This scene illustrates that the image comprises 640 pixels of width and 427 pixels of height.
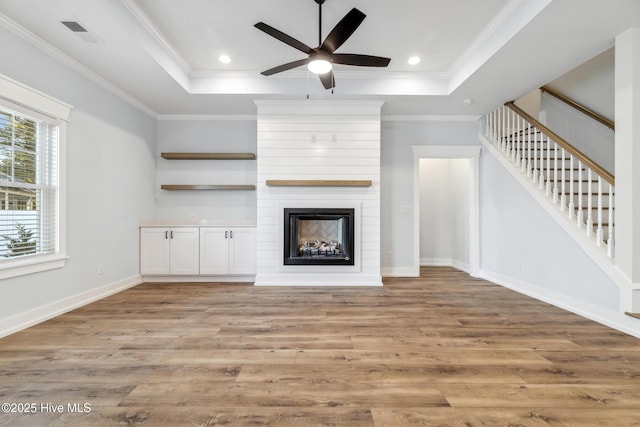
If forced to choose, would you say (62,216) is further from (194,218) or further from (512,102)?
(512,102)

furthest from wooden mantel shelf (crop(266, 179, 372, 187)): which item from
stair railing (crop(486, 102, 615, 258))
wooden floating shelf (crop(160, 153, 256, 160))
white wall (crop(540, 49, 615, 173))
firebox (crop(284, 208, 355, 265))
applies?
white wall (crop(540, 49, 615, 173))

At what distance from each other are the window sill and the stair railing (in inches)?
210

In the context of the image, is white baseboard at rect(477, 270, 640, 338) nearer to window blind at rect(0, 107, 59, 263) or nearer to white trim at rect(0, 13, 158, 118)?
window blind at rect(0, 107, 59, 263)

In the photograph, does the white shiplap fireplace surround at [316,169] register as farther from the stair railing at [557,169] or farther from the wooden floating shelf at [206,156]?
the stair railing at [557,169]

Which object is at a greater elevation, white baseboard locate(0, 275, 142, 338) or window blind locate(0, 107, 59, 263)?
window blind locate(0, 107, 59, 263)

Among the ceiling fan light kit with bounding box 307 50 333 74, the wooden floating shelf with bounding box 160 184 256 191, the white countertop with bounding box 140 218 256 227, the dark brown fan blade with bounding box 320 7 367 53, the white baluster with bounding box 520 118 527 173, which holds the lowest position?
the white countertop with bounding box 140 218 256 227

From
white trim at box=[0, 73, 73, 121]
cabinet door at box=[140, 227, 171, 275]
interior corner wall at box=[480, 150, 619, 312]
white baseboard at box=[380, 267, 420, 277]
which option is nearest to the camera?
white trim at box=[0, 73, 73, 121]

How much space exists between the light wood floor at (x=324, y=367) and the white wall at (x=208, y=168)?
1.88 m

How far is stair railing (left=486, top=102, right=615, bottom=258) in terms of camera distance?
3.02 m

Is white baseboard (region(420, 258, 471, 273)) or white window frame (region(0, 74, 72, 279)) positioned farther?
white baseboard (region(420, 258, 471, 273))

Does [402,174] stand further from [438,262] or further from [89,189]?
[89,189]

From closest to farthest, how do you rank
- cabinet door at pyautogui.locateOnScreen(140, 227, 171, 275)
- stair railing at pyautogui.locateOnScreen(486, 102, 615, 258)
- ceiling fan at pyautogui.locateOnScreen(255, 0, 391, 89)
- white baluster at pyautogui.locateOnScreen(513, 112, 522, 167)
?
ceiling fan at pyautogui.locateOnScreen(255, 0, 391, 89) < stair railing at pyautogui.locateOnScreen(486, 102, 615, 258) < white baluster at pyautogui.locateOnScreen(513, 112, 522, 167) < cabinet door at pyautogui.locateOnScreen(140, 227, 171, 275)

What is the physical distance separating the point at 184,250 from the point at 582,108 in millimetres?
6053

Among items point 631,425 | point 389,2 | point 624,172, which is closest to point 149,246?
point 389,2
